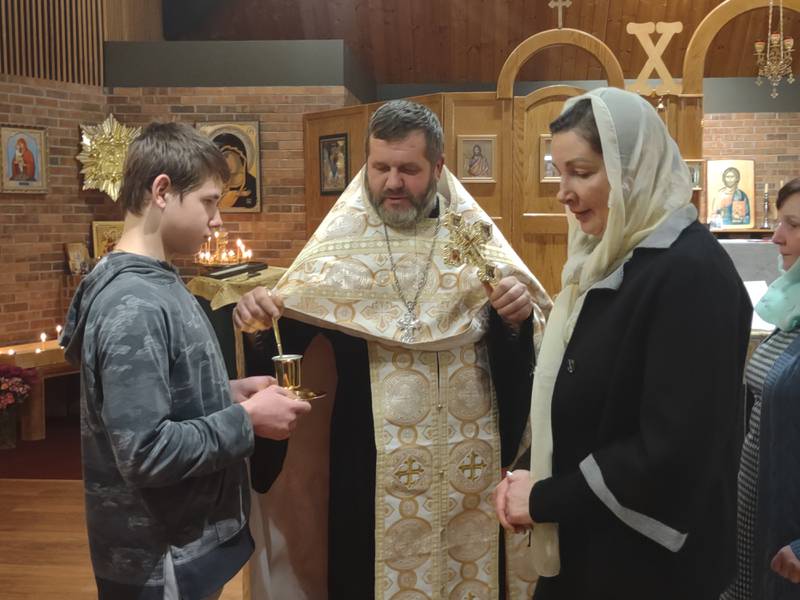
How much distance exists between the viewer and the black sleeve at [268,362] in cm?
271

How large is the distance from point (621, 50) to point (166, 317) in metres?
11.3

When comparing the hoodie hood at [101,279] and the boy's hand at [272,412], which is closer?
the hoodie hood at [101,279]

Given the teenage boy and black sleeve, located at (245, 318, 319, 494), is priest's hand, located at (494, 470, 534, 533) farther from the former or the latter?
black sleeve, located at (245, 318, 319, 494)

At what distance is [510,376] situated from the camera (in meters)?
2.76

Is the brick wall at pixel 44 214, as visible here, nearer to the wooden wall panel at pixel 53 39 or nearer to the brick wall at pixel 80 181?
the brick wall at pixel 80 181

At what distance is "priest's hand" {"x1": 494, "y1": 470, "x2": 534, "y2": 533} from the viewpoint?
1.77m

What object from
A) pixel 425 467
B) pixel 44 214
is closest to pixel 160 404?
pixel 425 467

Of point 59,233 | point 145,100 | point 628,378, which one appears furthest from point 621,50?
point 628,378

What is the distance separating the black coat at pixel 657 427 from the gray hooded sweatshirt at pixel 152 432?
708mm

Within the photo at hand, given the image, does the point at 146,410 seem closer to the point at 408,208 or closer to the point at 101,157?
the point at 408,208

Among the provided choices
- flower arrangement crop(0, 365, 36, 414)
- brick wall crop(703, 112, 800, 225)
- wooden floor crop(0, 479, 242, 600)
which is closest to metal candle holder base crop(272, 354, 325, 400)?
wooden floor crop(0, 479, 242, 600)

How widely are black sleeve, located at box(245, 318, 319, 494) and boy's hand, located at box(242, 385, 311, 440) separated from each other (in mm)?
679

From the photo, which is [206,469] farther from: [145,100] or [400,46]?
[400,46]

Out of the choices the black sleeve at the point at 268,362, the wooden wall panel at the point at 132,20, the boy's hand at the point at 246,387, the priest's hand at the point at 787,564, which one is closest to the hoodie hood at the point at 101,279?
the boy's hand at the point at 246,387
